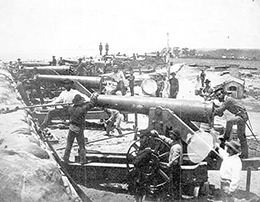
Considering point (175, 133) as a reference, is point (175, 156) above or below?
below

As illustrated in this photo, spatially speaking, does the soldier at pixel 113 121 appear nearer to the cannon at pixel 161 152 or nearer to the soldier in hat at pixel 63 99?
the soldier in hat at pixel 63 99

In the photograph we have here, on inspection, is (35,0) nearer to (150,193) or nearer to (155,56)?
(150,193)

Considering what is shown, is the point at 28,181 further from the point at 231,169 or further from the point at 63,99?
the point at 63,99

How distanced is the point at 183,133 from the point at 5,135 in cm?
316

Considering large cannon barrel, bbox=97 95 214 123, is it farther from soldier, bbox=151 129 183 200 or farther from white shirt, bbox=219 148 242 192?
white shirt, bbox=219 148 242 192

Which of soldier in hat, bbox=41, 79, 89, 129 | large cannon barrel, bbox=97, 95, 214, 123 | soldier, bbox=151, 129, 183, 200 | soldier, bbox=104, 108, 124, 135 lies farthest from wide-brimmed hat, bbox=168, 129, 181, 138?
soldier, bbox=104, 108, 124, 135

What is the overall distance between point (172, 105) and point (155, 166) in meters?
1.29

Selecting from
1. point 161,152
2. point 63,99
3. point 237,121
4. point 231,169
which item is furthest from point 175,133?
point 63,99

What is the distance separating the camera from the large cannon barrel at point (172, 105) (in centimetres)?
617

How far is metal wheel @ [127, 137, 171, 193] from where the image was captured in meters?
5.72

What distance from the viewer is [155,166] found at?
573 cm

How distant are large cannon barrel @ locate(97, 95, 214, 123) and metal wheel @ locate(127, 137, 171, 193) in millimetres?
800

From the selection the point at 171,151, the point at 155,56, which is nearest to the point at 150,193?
the point at 171,151

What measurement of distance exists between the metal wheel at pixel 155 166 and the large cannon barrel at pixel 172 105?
2.62 ft
